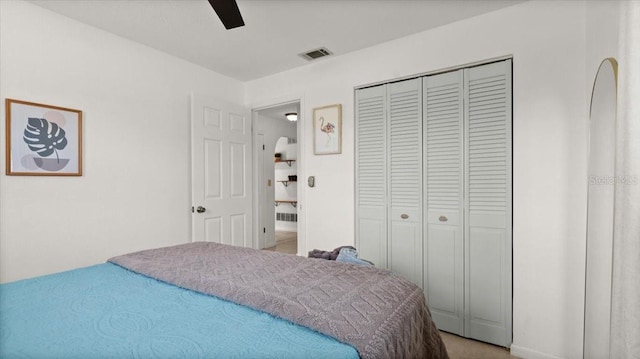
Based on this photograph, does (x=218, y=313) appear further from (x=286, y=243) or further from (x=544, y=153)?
(x=286, y=243)

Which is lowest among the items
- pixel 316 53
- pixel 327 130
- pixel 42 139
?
pixel 42 139

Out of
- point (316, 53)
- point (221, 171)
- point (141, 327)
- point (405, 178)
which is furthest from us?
point (221, 171)

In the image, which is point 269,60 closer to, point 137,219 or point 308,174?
point 308,174

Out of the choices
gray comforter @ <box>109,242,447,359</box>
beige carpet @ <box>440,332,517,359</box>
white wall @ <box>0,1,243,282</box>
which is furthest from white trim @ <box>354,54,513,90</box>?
beige carpet @ <box>440,332,517,359</box>

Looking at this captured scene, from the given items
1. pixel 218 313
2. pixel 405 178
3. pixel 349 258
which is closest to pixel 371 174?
pixel 405 178

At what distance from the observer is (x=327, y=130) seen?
3197 millimetres

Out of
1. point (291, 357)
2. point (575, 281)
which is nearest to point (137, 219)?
point (291, 357)

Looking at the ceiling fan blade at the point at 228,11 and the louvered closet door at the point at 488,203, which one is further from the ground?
the ceiling fan blade at the point at 228,11

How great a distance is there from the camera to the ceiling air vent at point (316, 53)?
301cm

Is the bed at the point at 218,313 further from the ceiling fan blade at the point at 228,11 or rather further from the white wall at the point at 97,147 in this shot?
the ceiling fan blade at the point at 228,11

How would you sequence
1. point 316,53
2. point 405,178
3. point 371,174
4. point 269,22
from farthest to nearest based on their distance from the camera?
point 316,53 < point 371,174 < point 405,178 < point 269,22

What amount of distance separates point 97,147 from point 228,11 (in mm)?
1713

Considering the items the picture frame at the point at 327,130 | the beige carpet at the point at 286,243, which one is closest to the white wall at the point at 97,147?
the picture frame at the point at 327,130

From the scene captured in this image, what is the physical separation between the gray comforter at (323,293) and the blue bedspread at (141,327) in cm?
5
